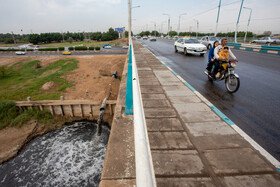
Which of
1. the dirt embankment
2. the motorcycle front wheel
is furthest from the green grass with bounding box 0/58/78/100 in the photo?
the motorcycle front wheel

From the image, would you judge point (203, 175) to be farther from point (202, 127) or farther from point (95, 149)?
point (95, 149)

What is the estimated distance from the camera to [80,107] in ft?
45.7

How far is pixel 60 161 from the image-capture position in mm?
9953

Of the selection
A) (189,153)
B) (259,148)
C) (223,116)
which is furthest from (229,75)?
(189,153)

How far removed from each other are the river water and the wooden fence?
1.61 meters

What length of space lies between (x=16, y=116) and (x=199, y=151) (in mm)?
17184

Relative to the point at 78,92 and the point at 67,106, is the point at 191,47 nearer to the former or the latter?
the point at 67,106

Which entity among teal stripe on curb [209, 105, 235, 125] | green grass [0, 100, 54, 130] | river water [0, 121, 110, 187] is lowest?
river water [0, 121, 110, 187]

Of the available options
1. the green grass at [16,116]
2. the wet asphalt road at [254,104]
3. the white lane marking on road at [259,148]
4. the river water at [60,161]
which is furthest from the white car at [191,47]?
the green grass at [16,116]

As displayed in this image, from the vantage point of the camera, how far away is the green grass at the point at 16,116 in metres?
13.6

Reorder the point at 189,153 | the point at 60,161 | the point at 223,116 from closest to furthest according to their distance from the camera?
the point at 189,153
the point at 223,116
the point at 60,161

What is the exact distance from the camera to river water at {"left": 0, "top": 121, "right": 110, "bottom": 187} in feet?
28.6

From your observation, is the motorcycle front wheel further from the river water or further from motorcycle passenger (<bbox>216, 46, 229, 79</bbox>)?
the river water

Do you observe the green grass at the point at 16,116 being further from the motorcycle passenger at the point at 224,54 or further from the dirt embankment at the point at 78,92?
the motorcycle passenger at the point at 224,54
